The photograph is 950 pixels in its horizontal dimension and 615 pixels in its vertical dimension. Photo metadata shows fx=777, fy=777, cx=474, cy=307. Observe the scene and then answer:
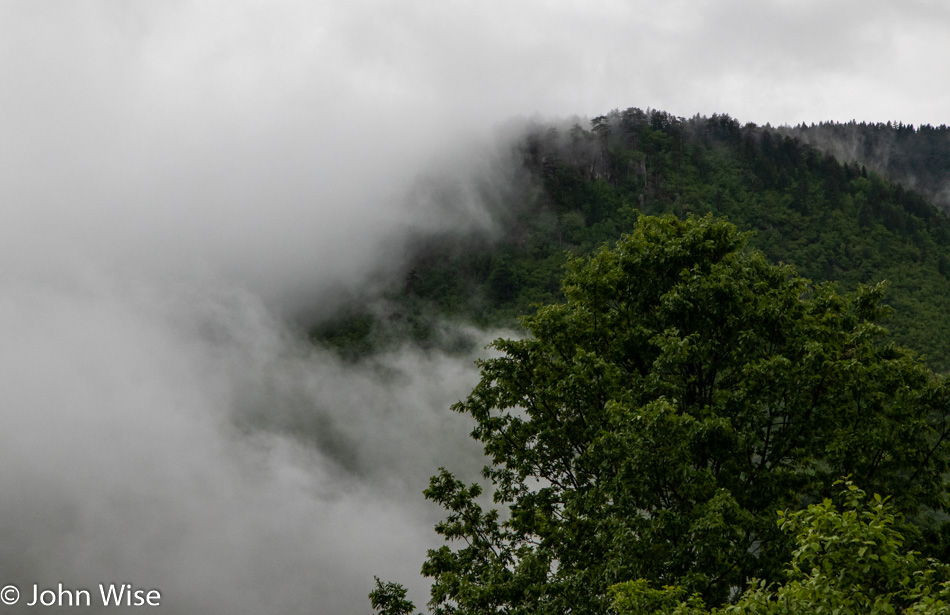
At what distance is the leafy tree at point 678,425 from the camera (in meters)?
16.8

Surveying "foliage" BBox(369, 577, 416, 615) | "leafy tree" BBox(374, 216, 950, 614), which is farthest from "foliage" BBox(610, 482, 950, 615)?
"foliage" BBox(369, 577, 416, 615)

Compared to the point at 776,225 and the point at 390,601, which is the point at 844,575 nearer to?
the point at 390,601

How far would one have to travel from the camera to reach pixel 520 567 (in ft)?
63.8

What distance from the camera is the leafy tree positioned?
16.8m

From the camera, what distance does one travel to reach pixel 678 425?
53.6 ft

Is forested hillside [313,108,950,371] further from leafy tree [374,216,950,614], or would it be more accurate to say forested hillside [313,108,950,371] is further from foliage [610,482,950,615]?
foliage [610,482,950,615]

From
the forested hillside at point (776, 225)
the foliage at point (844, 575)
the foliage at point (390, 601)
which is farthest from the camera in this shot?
the forested hillside at point (776, 225)

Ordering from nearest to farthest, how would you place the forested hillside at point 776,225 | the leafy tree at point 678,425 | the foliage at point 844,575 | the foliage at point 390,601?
the foliage at point 844,575 → the leafy tree at point 678,425 → the foliage at point 390,601 → the forested hillside at point 776,225

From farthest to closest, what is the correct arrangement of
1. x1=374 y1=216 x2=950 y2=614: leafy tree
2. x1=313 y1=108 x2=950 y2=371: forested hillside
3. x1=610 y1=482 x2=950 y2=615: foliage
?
x1=313 y1=108 x2=950 y2=371: forested hillside
x1=374 y1=216 x2=950 y2=614: leafy tree
x1=610 y1=482 x2=950 y2=615: foliage

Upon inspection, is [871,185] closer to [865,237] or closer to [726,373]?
[865,237]

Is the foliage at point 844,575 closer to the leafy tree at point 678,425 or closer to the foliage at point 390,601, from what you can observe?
the leafy tree at point 678,425

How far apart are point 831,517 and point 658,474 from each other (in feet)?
21.3

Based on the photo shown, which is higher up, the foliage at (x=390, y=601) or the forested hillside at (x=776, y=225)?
the forested hillside at (x=776, y=225)

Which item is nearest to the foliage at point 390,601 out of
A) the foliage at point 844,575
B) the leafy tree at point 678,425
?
the leafy tree at point 678,425
